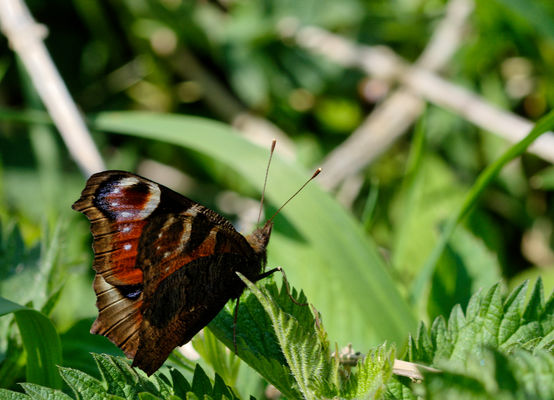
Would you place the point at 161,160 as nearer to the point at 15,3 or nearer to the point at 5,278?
the point at 15,3

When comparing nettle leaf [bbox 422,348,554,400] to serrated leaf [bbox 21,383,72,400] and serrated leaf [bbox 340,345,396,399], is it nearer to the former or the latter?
serrated leaf [bbox 340,345,396,399]

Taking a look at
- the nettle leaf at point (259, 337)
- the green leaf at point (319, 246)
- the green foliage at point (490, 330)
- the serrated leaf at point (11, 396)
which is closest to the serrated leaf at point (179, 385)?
the nettle leaf at point (259, 337)

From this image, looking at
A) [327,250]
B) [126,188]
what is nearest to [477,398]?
[126,188]

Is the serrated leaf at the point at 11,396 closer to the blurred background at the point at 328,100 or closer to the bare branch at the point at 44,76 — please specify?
the blurred background at the point at 328,100

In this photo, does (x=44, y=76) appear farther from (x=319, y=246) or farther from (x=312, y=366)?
(x=312, y=366)

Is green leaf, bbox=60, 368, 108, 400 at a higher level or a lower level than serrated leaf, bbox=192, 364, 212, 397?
higher

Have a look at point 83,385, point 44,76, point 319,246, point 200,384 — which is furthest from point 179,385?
point 44,76

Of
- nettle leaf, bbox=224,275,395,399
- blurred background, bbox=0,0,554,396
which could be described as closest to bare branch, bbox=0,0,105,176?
blurred background, bbox=0,0,554,396
